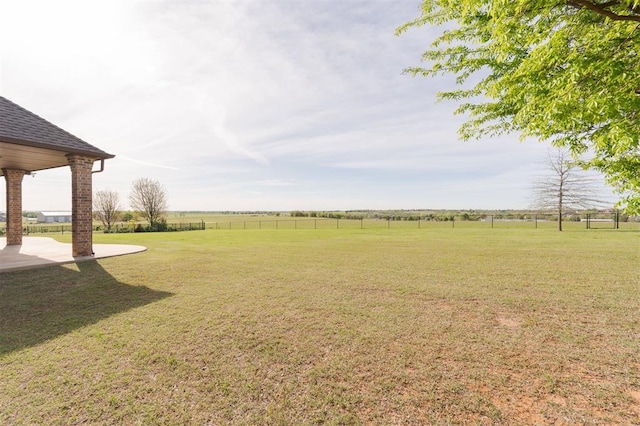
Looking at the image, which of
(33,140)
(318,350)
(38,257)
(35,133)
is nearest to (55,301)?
(318,350)

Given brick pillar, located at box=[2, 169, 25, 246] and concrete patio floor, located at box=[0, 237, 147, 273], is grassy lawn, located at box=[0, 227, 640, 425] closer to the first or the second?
concrete patio floor, located at box=[0, 237, 147, 273]

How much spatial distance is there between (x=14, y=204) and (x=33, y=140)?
25.7ft

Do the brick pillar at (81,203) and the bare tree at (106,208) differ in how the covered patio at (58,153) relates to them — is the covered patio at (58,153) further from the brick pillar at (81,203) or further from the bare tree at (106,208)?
the bare tree at (106,208)

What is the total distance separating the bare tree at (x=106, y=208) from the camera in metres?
46.2

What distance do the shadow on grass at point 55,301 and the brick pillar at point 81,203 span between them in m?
1.75

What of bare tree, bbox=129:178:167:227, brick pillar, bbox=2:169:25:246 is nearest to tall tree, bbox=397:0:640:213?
brick pillar, bbox=2:169:25:246

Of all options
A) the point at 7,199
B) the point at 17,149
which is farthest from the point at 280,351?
the point at 7,199

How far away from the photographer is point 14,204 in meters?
13.1

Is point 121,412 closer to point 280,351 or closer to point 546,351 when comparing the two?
point 280,351

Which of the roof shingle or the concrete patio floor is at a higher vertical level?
the roof shingle

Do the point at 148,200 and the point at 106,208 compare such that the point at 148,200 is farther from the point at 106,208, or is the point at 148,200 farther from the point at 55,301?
the point at 55,301

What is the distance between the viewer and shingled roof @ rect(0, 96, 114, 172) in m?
8.10

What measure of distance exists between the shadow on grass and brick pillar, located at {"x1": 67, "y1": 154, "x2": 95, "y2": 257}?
175 centimetres

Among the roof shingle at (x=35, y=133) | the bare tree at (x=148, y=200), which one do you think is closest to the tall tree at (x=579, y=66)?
the roof shingle at (x=35, y=133)
